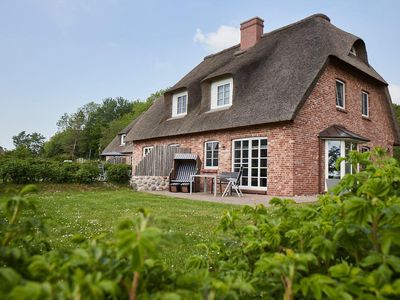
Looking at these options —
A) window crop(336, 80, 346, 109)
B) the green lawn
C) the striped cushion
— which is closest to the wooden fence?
the striped cushion

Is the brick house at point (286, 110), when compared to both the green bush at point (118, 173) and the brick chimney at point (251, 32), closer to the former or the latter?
the brick chimney at point (251, 32)

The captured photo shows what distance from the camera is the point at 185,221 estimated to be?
18.9 feet

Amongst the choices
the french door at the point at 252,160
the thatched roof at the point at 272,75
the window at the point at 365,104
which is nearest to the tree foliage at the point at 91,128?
the thatched roof at the point at 272,75

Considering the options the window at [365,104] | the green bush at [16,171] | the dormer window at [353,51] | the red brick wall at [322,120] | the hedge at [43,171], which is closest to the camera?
the red brick wall at [322,120]

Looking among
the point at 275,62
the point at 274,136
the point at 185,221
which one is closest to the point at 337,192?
the point at 185,221

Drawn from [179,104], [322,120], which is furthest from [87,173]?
[322,120]

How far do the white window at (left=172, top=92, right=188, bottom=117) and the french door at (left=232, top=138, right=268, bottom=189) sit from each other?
4.97 meters

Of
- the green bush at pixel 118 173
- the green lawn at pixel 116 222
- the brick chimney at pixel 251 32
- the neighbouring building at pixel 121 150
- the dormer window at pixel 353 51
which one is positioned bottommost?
the green lawn at pixel 116 222

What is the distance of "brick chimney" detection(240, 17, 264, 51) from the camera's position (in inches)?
656

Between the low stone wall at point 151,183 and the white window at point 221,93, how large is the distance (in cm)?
430

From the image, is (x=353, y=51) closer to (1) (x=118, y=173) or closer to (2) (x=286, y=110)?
(2) (x=286, y=110)

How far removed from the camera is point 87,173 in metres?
13.9

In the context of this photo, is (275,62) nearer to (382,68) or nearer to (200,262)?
(382,68)

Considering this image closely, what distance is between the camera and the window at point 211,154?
46.2 feet
